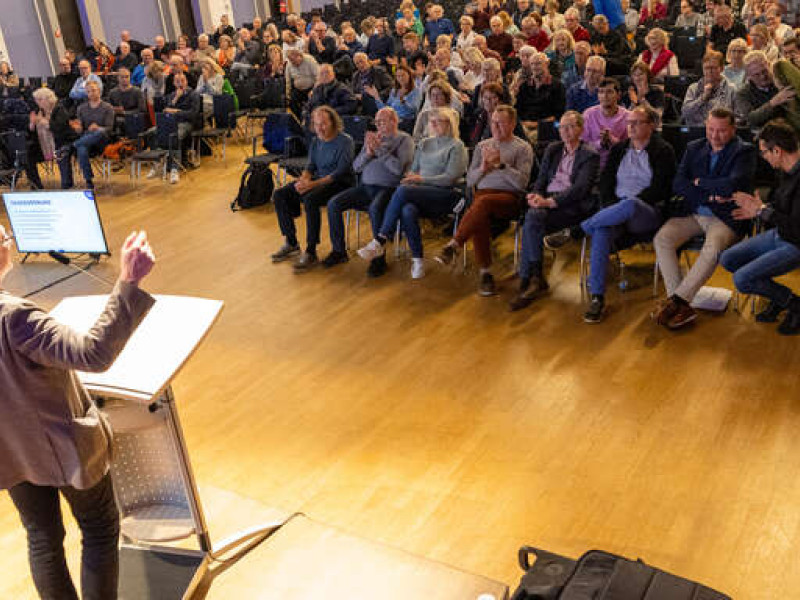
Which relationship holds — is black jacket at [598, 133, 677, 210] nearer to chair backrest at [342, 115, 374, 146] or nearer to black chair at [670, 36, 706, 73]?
chair backrest at [342, 115, 374, 146]

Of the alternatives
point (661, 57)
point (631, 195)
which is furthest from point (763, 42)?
point (631, 195)

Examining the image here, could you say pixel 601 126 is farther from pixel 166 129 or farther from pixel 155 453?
pixel 166 129

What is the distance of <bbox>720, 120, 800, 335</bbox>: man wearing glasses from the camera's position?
4270mm

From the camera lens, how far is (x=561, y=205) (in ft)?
16.8

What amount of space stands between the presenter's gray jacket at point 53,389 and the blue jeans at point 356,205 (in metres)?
3.67

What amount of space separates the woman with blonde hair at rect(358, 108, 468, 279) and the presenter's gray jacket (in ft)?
11.4

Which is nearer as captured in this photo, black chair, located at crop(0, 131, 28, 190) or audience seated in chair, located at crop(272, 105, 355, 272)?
audience seated in chair, located at crop(272, 105, 355, 272)

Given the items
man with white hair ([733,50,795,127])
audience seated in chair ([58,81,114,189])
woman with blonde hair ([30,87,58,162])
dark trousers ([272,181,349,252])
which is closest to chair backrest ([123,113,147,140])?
audience seated in chair ([58,81,114,189])

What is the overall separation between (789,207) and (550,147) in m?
1.55

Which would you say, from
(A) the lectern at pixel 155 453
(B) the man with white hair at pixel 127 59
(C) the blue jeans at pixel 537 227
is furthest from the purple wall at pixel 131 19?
(A) the lectern at pixel 155 453

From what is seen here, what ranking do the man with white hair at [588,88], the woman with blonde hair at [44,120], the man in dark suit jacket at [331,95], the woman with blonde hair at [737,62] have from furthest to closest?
1. the woman with blonde hair at [44,120]
2. the man in dark suit jacket at [331,95]
3. the man with white hair at [588,88]
4. the woman with blonde hair at [737,62]

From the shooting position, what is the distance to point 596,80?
21.9 feet

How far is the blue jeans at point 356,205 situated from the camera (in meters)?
5.85

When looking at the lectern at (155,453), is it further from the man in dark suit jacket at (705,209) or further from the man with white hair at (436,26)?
the man with white hair at (436,26)
